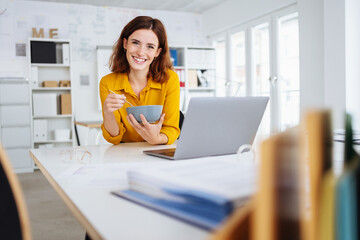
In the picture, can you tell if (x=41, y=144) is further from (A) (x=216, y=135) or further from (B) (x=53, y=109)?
(A) (x=216, y=135)

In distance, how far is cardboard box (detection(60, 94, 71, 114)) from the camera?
200 inches

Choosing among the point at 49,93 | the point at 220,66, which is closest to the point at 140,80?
the point at 49,93

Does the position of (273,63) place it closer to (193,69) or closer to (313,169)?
(193,69)

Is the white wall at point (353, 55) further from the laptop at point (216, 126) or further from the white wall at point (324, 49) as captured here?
the laptop at point (216, 126)

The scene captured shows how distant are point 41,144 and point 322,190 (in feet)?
17.3

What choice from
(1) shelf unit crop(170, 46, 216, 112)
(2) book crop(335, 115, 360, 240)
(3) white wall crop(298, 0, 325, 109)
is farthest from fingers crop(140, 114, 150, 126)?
(1) shelf unit crop(170, 46, 216, 112)

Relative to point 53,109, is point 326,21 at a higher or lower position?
higher

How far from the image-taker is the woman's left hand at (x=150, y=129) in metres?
1.46

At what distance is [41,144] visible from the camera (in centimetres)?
520

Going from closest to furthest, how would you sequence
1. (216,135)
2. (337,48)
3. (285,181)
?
(285,181) → (216,135) → (337,48)

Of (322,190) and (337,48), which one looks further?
(337,48)

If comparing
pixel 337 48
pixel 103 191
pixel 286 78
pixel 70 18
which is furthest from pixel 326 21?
pixel 70 18

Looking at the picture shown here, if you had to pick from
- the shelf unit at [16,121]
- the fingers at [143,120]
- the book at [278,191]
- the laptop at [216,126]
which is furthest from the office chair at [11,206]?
the shelf unit at [16,121]

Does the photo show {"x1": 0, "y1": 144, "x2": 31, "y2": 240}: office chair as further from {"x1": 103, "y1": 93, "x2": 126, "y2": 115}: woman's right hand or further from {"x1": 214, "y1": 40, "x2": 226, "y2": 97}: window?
{"x1": 214, "y1": 40, "x2": 226, "y2": 97}: window
